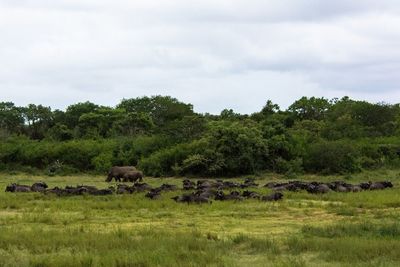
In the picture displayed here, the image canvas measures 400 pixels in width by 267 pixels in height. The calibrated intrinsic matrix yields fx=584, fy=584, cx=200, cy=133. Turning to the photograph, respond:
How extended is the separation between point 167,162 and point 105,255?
33.6 metres

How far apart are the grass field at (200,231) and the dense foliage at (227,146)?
1731cm

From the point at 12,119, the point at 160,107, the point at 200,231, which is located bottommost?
the point at 200,231

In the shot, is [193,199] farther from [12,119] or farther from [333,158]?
[12,119]

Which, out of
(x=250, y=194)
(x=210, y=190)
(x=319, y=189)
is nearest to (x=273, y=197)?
(x=250, y=194)

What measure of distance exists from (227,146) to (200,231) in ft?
90.4

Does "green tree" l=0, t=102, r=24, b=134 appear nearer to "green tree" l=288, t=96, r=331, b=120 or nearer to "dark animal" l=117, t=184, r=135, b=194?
"green tree" l=288, t=96, r=331, b=120

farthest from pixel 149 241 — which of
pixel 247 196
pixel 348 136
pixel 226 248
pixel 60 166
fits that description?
pixel 348 136

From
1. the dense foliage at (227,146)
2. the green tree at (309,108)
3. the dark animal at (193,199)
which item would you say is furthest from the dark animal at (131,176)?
the green tree at (309,108)

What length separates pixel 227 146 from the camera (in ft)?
141

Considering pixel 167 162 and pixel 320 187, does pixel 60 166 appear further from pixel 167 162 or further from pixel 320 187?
pixel 320 187

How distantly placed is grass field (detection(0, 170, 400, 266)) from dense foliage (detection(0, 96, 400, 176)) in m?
17.3

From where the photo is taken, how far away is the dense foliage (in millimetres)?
→ 42906

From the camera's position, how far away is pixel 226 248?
13.1m

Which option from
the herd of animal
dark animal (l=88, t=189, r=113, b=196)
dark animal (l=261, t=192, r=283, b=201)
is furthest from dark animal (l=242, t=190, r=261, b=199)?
dark animal (l=88, t=189, r=113, b=196)
